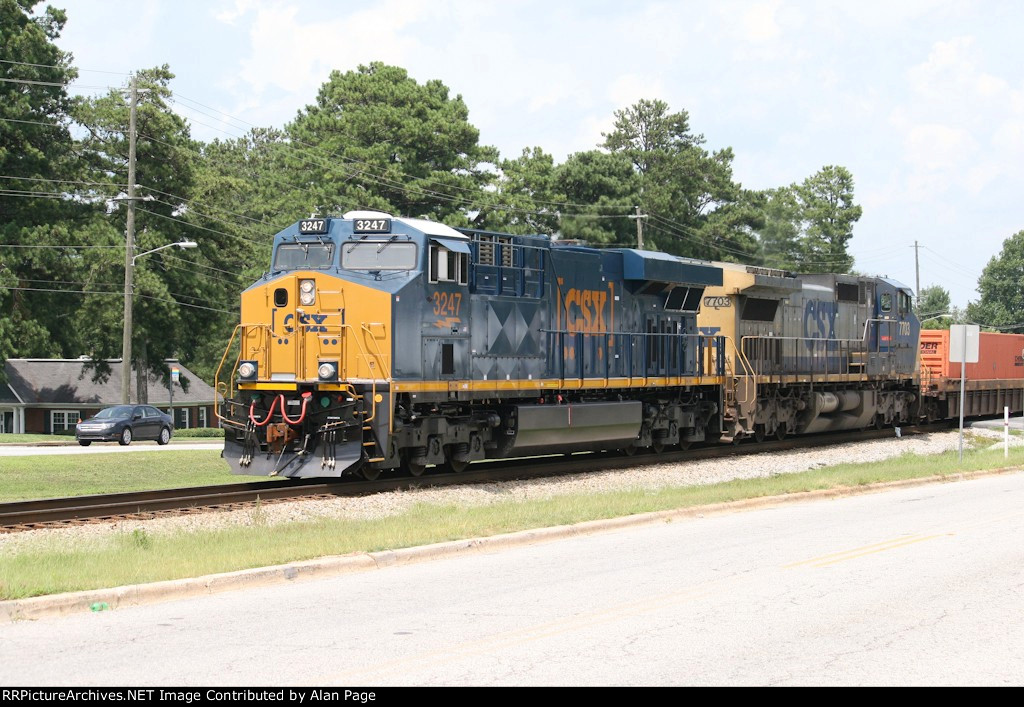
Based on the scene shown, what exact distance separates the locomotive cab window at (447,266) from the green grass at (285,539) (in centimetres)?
436

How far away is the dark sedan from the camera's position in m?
40.4

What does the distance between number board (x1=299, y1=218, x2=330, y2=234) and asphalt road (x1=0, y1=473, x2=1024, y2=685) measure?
28.7ft

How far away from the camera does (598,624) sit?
855 centimetres

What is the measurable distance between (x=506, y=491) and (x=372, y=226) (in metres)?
5.01

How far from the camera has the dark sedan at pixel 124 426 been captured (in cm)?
4038

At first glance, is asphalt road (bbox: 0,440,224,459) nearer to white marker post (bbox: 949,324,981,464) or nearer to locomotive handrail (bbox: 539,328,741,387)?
locomotive handrail (bbox: 539,328,741,387)

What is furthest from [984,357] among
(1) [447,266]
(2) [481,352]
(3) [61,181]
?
(3) [61,181]

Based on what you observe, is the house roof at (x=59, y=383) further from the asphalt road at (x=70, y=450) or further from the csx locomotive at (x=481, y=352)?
the csx locomotive at (x=481, y=352)

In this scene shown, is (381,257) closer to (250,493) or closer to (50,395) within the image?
(250,493)

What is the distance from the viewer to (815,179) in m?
101

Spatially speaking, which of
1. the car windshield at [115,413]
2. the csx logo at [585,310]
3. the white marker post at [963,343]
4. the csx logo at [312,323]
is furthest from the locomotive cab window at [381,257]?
the car windshield at [115,413]

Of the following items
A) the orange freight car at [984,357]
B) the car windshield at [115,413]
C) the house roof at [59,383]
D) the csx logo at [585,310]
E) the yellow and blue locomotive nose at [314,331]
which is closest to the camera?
the yellow and blue locomotive nose at [314,331]

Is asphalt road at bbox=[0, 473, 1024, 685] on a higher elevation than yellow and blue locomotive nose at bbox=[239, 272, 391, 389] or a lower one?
lower

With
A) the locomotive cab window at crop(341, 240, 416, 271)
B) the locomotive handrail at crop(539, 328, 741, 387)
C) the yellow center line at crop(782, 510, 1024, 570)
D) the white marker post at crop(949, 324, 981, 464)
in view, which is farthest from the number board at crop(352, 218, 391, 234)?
the white marker post at crop(949, 324, 981, 464)
